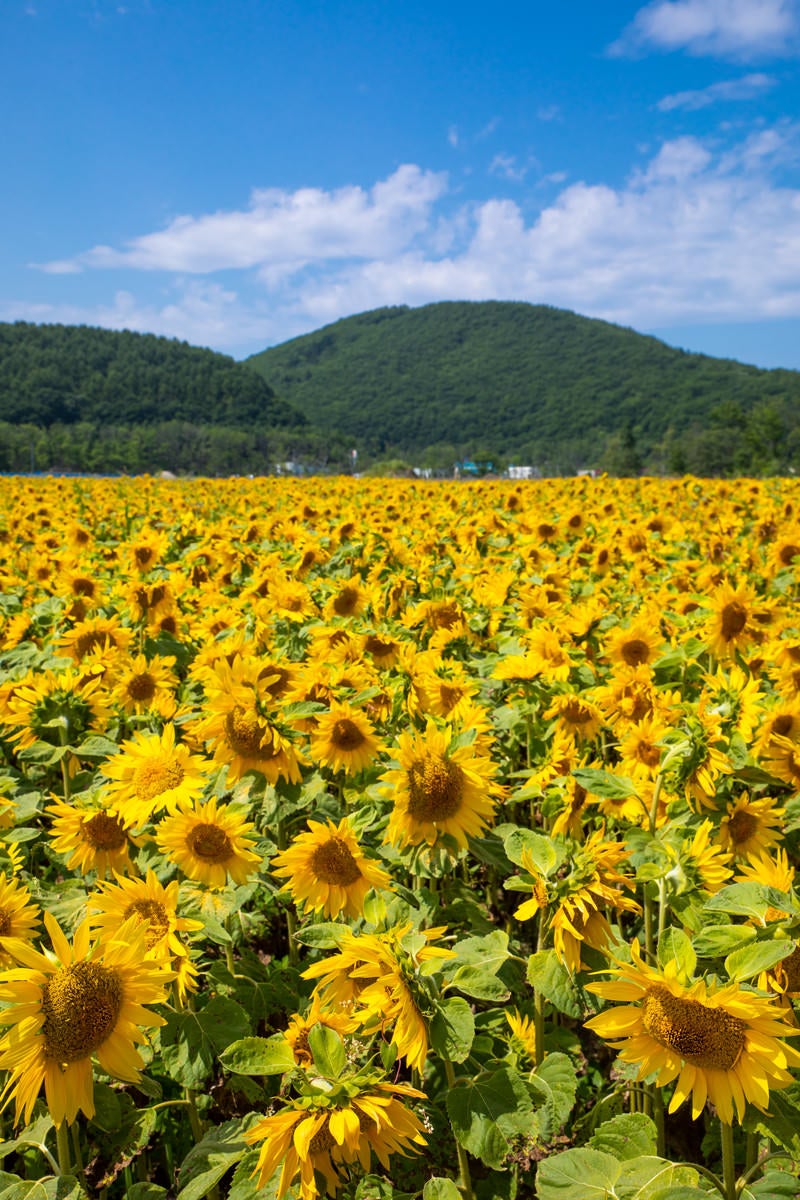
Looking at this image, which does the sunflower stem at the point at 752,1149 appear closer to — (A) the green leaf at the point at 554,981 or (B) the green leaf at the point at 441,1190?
(A) the green leaf at the point at 554,981

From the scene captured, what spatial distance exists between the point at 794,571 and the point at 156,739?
464 centimetres

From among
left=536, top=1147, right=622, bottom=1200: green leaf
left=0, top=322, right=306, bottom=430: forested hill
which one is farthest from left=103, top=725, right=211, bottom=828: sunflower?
left=0, top=322, right=306, bottom=430: forested hill

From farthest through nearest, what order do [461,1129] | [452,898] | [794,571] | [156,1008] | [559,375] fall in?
[559,375] → [794,571] → [452,898] → [156,1008] → [461,1129]

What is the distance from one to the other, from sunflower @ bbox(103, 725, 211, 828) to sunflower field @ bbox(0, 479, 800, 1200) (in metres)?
0.01

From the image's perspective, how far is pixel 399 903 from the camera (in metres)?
1.80

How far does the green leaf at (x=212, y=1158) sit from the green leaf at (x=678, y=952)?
0.87 metres

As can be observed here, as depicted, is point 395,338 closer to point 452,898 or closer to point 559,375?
point 559,375

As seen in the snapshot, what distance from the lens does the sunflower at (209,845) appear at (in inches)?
79.4

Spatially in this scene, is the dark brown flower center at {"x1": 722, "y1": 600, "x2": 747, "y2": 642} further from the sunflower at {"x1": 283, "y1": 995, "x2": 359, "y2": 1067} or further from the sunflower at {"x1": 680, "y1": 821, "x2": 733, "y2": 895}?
the sunflower at {"x1": 283, "y1": 995, "x2": 359, "y2": 1067}

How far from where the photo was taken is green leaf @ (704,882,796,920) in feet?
4.67

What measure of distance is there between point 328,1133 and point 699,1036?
2.03ft

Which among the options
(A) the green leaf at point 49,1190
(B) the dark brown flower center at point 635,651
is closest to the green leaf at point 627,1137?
(A) the green leaf at point 49,1190

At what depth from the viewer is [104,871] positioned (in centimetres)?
228

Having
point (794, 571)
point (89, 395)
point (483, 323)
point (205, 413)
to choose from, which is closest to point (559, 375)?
point (483, 323)
